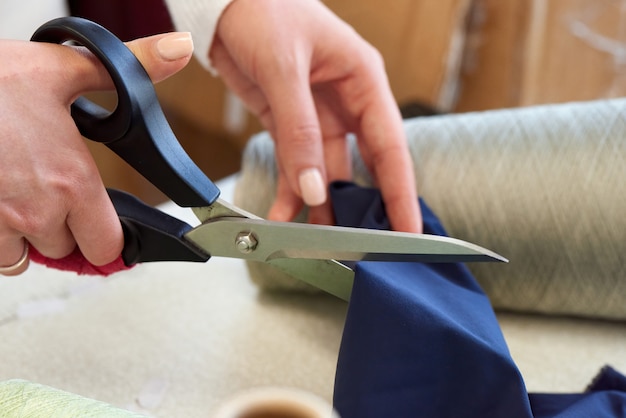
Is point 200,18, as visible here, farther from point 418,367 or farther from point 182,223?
point 418,367

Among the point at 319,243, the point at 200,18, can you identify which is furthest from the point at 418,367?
the point at 200,18

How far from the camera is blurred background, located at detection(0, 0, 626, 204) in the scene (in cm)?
115

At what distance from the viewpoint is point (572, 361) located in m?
0.53

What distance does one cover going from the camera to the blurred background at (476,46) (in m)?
1.15

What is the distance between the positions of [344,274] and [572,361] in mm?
236

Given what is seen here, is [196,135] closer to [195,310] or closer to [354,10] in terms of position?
[354,10]

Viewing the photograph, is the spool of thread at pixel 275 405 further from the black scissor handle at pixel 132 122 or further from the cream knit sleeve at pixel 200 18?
the cream knit sleeve at pixel 200 18

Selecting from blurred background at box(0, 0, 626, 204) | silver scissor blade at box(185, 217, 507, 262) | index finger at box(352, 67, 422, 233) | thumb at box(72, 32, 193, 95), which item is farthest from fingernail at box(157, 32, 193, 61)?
blurred background at box(0, 0, 626, 204)

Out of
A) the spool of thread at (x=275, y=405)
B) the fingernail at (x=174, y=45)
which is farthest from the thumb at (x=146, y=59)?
the spool of thread at (x=275, y=405)

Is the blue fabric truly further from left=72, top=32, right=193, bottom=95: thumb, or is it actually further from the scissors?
left=72, top=32, right=193, bottom=95: thumb

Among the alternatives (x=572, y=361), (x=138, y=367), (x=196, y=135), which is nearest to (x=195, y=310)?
(x=138, y=367)

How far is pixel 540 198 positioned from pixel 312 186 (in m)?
0.20

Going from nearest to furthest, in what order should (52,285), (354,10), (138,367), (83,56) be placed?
(83,56) → (138,367) → (52,285) → (354,10)

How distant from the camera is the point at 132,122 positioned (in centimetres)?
38
